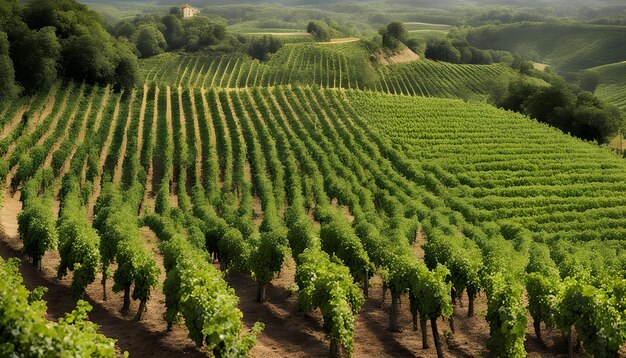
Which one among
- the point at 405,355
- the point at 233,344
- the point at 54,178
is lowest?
the point at 54,178

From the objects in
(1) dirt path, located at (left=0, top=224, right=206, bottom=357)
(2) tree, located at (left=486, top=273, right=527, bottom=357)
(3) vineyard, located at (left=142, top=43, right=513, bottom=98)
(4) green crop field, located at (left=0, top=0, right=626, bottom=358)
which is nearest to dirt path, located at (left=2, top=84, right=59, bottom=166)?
(4) green crop field, located at (left=0, top=0, right=626, bottom=358)

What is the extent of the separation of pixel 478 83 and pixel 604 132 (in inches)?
2152

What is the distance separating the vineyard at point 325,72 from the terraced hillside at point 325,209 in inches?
735

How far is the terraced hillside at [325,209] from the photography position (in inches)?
832

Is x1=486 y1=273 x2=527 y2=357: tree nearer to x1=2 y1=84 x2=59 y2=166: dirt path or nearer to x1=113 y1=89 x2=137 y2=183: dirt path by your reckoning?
x1=113 y1=89 x2=137 y2=183: dirt path

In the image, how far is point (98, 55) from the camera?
7575cm

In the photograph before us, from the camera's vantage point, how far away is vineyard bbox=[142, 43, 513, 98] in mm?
103688

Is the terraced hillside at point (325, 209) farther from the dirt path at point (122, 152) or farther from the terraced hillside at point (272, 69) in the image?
the terraced hillside at point (272, 69)

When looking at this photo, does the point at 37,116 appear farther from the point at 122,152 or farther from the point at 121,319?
the point at 121,319

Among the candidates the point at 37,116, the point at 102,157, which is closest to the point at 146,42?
the point at 37,116

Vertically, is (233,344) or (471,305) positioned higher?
(233,344)

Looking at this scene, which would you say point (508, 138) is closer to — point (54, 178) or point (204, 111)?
point (204, 111)

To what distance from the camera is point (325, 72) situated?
114m

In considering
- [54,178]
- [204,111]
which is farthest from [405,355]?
[204,111]
